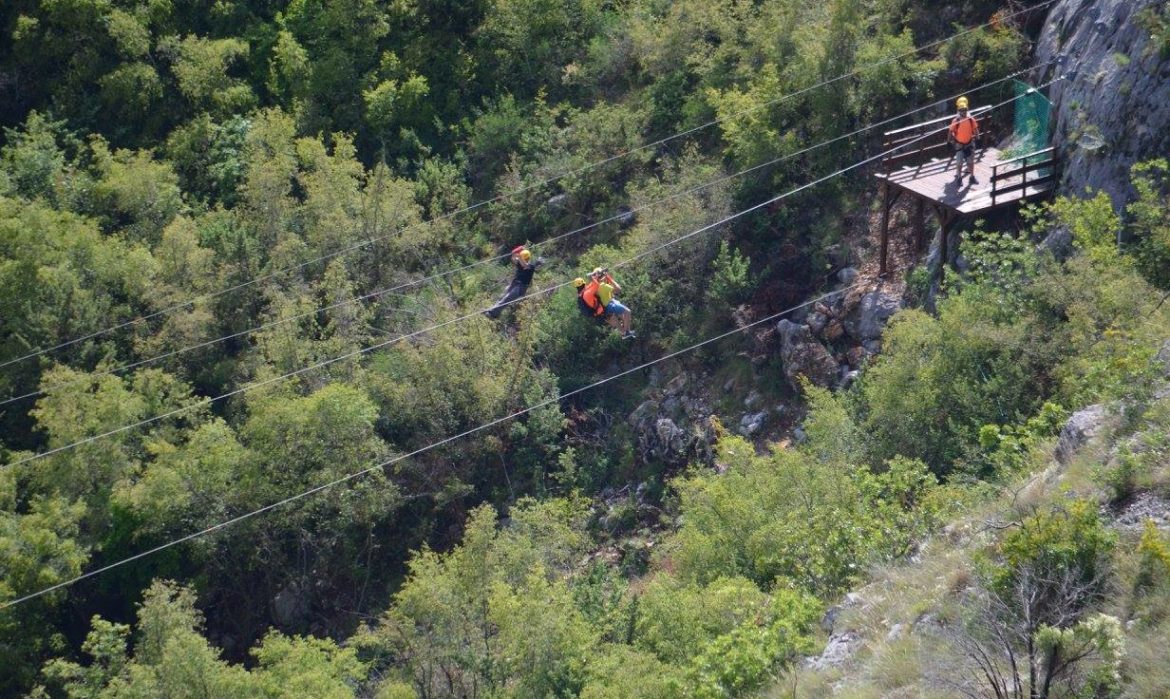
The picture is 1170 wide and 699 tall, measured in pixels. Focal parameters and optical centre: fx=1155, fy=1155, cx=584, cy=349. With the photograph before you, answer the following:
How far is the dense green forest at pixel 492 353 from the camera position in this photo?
1886 cm

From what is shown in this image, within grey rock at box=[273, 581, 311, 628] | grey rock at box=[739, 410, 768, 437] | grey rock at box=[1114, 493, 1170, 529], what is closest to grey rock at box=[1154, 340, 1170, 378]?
grey rock at box=[1114, 493, 1170, 529]

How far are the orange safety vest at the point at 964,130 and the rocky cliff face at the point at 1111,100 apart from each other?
167 centimetres

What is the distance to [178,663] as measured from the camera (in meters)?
23.8

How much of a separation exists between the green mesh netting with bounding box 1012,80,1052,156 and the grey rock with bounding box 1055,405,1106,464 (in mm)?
9824

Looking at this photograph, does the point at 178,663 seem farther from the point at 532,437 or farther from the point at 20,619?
the point at 532,437

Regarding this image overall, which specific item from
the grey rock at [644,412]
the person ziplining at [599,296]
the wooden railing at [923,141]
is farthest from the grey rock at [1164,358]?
the grey rock at [644,412]

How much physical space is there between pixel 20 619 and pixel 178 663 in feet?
21.6

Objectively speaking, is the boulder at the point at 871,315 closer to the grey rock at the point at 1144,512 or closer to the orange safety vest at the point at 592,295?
the orange safety vest at the point at 592,295

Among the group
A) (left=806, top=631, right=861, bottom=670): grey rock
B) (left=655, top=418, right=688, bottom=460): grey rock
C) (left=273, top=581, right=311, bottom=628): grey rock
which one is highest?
(left=806, top=631, right=861, bottom=670): grey rock

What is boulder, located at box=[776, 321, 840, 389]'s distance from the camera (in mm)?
25281

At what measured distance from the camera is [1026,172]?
22.9 meters

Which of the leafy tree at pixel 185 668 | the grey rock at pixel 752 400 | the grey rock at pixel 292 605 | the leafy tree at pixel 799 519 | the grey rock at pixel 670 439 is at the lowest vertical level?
the grey rock at pixel 292 605

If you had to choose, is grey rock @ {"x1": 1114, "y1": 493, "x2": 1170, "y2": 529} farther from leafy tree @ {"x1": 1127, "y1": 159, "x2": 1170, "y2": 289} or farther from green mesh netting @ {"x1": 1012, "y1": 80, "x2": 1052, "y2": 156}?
green mesh netting @ {"x1": 1012, "y1": 80, "x2": 1052, "y2": 156}

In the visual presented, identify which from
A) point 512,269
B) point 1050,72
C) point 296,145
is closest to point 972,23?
point 1050,72
